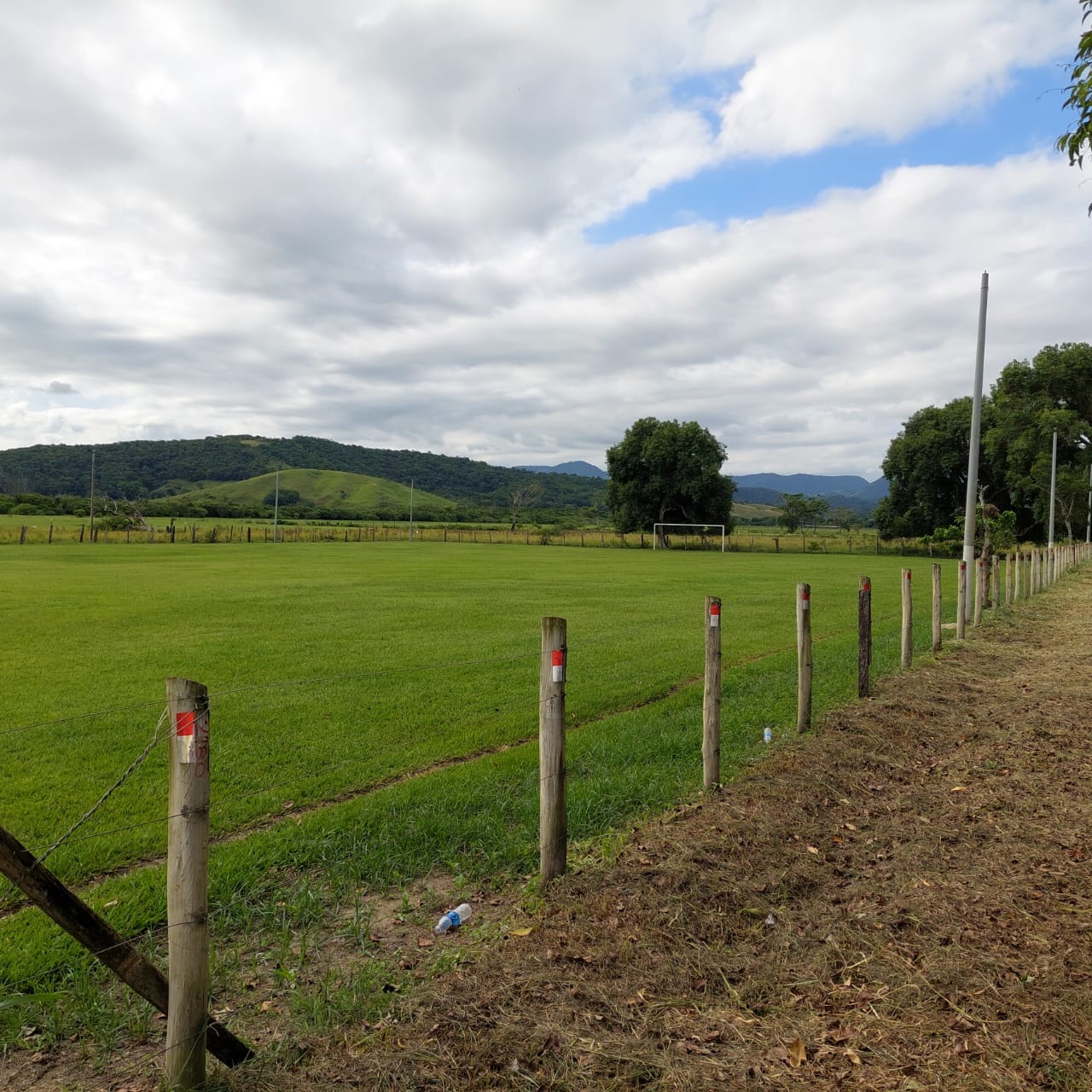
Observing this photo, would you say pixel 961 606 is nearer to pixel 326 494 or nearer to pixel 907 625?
pixel 907 625

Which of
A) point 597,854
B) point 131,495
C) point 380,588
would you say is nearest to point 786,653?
point 597,854

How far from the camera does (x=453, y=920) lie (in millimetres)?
4395

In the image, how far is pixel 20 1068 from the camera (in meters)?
3.22

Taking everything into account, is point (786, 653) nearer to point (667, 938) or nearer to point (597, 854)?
point (597, 854)

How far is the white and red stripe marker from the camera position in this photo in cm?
475

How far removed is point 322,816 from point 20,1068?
272 centimetres

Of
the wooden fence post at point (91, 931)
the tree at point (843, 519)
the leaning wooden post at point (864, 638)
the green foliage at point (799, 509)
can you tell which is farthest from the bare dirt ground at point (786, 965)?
the tree at point (843, 519)

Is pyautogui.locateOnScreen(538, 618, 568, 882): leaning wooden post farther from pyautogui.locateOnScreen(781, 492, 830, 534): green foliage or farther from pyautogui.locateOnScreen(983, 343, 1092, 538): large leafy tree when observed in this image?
pyautogui.locateOnScreen(781, 492, 830, 534): green foliage

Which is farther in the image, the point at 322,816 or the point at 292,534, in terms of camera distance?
the point at 292,534

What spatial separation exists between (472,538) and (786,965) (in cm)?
8243

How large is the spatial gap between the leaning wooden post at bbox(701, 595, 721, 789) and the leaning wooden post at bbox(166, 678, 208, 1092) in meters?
4.35

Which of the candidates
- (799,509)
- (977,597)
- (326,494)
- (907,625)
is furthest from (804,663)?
(326,494)

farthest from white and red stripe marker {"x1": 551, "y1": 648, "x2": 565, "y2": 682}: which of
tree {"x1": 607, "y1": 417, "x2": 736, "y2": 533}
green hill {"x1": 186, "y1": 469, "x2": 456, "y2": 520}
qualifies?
green hill {"x1": 186, "y1": 469, "x2": 456, "y2": 520}

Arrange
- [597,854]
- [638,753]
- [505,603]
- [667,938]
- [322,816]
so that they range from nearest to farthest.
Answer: [667,938]
[597,854]
[322,816]
[638,753]
[505,603]
